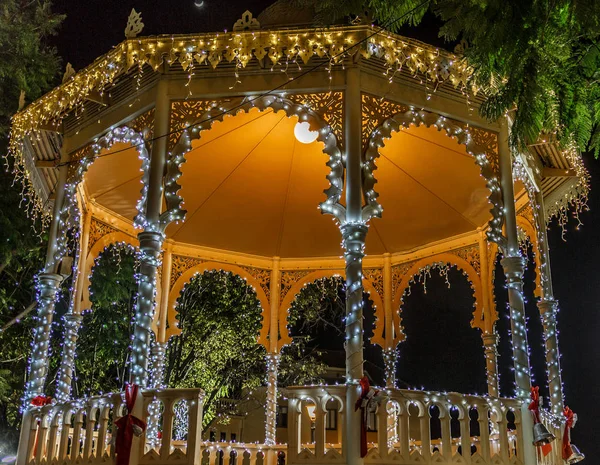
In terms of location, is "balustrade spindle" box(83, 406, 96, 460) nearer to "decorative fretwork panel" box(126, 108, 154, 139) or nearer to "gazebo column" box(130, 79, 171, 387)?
"gazebo column" box(130, 79, 171, 387)

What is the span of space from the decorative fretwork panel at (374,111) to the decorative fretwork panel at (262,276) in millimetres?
6984

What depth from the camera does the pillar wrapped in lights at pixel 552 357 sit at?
11094mm

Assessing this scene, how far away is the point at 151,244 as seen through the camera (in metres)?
8.80

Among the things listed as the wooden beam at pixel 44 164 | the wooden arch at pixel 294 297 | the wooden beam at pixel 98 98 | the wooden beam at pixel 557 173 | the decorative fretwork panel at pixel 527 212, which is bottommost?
the wooden arch at pixel 294 297

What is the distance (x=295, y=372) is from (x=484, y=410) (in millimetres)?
14288

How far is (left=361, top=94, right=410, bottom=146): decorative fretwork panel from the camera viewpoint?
909 cm

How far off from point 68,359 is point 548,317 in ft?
26.1

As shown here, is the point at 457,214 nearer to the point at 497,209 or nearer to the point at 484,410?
the point at 497,209

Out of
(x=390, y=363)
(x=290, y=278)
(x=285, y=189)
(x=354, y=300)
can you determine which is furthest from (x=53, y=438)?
(x=390, y=363)

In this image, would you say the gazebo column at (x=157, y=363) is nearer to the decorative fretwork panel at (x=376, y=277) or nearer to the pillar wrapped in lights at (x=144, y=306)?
the decorative fretwork panel at (x=376, y=277)

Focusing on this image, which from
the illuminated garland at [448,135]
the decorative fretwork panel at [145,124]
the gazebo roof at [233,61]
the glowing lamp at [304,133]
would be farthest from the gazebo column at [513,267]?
the decorative fretwork panel at [145,124]

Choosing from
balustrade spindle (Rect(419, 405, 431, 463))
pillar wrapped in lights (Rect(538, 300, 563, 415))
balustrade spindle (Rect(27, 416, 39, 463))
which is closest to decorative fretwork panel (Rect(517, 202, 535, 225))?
pillar wrapped in lights (Rect(538, 300, 563, 415))

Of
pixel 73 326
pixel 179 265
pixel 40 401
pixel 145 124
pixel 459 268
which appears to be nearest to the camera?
pixel 145 124

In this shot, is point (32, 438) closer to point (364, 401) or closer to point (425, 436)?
point (364, 401)
